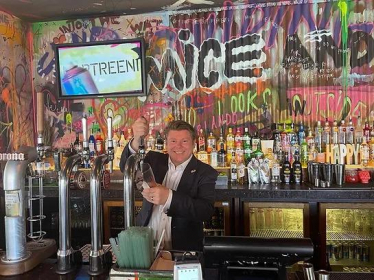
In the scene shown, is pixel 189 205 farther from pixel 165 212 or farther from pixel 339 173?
pixel 339 173

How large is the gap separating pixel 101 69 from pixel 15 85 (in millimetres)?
974

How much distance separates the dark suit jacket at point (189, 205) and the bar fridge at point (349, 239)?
6.34 feet

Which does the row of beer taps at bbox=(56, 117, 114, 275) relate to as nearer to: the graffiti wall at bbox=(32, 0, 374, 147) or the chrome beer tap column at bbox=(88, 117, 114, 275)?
the chrome beer tap column at bbox=(88, 117, 114, 275)

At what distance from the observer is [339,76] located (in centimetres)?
402

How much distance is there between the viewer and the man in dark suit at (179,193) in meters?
1.97

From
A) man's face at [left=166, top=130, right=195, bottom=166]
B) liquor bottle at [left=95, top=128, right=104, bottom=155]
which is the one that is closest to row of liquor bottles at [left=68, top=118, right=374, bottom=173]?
liquor bottle at [left=95, top=128, right=104, bottom=155]

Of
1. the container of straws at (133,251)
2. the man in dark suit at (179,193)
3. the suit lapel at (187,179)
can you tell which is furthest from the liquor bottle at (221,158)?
the container of straws at (133,251)

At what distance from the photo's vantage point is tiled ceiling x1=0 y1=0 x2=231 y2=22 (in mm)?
3902

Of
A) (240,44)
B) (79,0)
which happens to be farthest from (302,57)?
(79,0)

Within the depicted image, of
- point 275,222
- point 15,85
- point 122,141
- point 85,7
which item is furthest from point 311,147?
point 15,85

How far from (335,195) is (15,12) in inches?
150

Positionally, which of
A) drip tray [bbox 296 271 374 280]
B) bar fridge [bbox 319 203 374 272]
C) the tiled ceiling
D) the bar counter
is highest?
the tiled ceiling

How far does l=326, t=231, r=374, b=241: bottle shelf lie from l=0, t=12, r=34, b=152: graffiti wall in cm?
347

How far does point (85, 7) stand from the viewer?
13.4 feet
